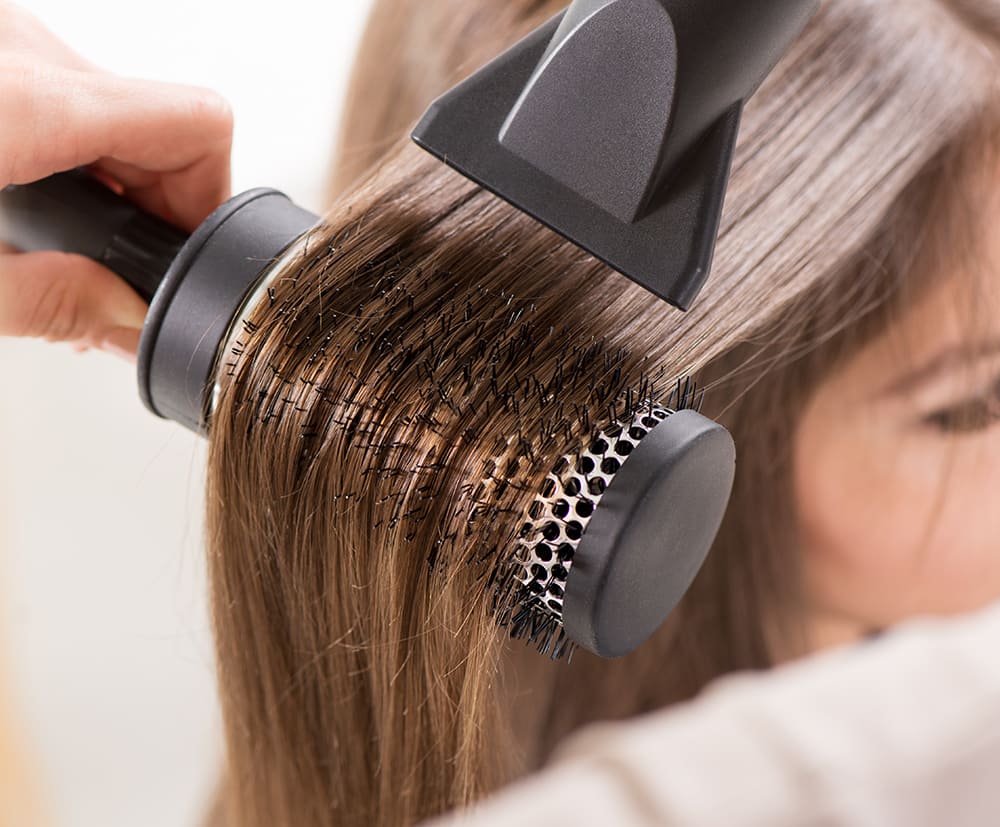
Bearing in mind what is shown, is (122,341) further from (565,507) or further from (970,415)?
(970,415)

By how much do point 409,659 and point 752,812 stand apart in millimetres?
540

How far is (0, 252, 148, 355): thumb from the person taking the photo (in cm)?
48

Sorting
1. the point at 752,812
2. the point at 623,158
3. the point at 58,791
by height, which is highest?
the point at 623,158

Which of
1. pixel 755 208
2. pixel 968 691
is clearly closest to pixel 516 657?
pixel 755 208

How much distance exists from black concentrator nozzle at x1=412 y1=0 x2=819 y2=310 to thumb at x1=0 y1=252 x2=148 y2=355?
207mm

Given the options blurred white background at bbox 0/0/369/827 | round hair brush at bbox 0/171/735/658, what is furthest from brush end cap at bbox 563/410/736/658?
blurred white background at bbox 0/0/369/827

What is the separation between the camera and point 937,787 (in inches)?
34.5

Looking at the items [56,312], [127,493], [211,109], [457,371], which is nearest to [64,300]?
[56,312]

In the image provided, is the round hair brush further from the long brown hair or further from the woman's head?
the woman's head

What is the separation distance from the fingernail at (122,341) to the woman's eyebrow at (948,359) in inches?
16.1

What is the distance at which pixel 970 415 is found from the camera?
1.90 feet

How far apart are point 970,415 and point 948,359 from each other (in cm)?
4

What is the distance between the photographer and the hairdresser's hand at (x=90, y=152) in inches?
16.3

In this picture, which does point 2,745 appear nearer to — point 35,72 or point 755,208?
point 35,72
